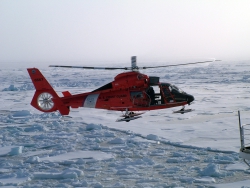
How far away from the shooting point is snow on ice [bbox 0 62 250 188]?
29.8ft

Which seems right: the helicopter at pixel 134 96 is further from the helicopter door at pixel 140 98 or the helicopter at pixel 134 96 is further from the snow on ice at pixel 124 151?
the snow on ice at pixel 124 151

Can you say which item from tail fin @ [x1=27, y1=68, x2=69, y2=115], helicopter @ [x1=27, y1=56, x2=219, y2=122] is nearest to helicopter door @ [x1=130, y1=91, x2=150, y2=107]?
helicopter @ [x1=27, y1=56, x2=219, y2=122]

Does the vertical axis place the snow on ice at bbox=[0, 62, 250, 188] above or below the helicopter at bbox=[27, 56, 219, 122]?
below

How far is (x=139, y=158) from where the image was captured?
11.0 metres

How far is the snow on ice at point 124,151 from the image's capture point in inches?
358

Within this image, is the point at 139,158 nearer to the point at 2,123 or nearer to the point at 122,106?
the point at 122,106

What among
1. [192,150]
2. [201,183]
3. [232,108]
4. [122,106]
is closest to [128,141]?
[122,106]

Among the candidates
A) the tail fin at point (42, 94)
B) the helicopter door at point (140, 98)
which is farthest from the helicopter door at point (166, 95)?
Result: the tail fin at point (42, 94)

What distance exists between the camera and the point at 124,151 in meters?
11.7

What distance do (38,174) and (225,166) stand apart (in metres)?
5.72

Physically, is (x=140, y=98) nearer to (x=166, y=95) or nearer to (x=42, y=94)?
(x=166, y=95)

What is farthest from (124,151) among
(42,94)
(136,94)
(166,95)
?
(42,94)

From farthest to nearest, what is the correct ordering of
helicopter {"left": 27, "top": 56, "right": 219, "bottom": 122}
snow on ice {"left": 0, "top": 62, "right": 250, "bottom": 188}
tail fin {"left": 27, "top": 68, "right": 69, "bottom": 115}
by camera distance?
tail fin {"left": 27, "top": 68, "right": 69, "bottom": 115} < helicopter {"left": 27, "top": 56, "right": 219, "bottom": 122} < snow on ice {"left": 0, "top": 62, "right": 250, "bottom": 188}

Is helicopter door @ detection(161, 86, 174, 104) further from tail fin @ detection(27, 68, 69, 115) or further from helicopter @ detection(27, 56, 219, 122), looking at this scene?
tail fin @ detection(27, 68, 69, 115)
